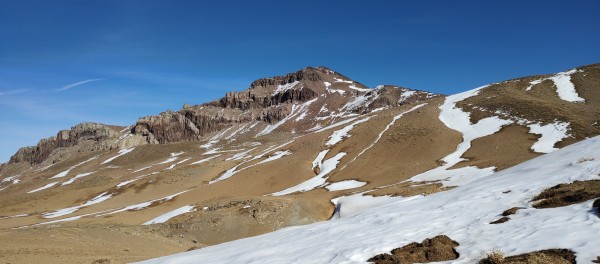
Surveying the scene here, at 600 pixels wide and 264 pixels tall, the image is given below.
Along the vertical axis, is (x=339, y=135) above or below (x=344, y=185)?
above

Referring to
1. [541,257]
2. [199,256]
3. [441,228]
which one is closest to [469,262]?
[541,257]

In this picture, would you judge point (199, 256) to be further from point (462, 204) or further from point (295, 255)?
point (462, 204)

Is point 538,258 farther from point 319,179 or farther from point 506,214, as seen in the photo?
point 319,179

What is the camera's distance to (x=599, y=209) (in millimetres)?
10562

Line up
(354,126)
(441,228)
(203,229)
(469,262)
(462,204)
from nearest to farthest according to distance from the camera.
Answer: (469,262)
(441,228)
(462,204)
(203,229)
(354,126)

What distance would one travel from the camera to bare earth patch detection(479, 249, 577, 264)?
27.2ft

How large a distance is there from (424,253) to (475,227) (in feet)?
8.76

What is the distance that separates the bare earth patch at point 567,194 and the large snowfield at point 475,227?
452 millimetres

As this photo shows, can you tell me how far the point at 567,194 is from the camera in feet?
42.9

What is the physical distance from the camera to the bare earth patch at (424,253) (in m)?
10.5

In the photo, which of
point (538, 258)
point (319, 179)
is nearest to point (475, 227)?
point (538, 258)

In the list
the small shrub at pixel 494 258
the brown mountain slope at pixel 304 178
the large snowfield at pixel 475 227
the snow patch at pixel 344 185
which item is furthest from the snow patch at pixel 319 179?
the small shrub at pixel 494 258

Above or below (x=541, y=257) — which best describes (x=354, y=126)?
above

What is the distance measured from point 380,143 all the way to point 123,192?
169 feet
